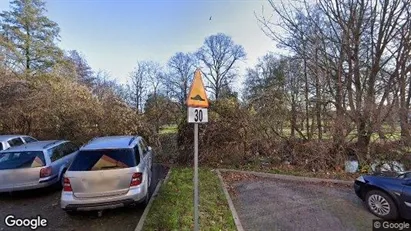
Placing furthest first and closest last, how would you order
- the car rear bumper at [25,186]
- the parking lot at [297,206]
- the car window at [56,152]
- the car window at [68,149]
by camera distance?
the car window at [68,149] < the car window at [56,152] < the car rear bumper at [25,186] < the parking lot at [297,206]

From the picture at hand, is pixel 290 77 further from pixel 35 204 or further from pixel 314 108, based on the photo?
pixel 35 204

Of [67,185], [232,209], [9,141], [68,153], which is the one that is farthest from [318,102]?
[9,141]


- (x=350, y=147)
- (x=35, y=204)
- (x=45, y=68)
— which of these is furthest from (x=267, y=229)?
(x=45, y=68)

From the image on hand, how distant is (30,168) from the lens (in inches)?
252

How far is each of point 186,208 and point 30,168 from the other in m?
4.31

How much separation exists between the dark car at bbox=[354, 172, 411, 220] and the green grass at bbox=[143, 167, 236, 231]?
309 cm

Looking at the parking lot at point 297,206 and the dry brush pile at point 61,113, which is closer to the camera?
the parking lot at point 297,206

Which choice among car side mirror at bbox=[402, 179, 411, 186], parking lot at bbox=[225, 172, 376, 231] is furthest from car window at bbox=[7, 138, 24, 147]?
car side mirror at bbox=[402, 179, 411, 186]

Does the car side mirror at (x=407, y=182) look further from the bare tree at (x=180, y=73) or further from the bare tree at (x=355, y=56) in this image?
the bare tree at (x=180, y=73)

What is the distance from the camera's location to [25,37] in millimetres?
22141

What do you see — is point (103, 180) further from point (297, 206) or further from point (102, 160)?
point (297, 206)

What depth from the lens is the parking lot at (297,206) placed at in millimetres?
4758

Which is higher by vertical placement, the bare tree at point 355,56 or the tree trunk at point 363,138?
the bare tree at point 355,56

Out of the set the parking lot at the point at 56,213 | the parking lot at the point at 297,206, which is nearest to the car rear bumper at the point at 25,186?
the parking lot at the point at 56,213
